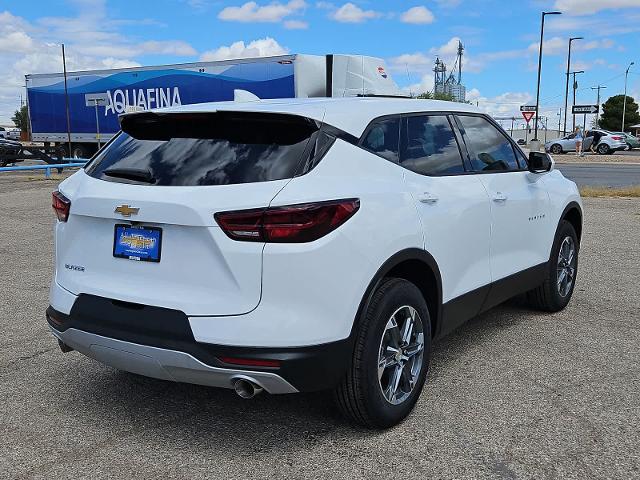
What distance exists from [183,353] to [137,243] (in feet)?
1.93

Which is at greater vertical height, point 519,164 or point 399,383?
point 519,164

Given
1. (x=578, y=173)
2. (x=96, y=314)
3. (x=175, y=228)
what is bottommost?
(x=578, y=173)

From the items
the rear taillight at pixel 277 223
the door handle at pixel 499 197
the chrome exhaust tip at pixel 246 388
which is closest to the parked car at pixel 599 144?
the door handle at pixel 499 197

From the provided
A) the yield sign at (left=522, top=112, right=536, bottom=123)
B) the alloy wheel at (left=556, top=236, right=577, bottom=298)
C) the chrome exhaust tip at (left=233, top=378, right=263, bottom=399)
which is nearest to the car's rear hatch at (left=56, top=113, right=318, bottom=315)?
the chrome exhaust tip at (left=233, top=378, right=263, bottom=399)

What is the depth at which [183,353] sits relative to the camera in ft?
10.0

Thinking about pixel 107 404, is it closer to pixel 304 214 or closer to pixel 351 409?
pixel 351 409

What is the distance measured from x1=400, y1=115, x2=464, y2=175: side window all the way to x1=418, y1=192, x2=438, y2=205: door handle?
0.50ft

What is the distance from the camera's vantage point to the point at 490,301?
15.1 ft

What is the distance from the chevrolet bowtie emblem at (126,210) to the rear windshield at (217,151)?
6.2 inches

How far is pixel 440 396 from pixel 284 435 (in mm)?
1014

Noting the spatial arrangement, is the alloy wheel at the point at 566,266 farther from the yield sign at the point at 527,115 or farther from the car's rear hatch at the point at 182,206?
the yield sign at the point at 527,115

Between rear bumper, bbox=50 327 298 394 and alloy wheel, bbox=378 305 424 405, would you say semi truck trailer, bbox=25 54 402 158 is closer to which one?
rear bumper, bbox=50 327 298 394

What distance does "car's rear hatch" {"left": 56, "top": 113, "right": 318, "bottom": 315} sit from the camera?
3.02m

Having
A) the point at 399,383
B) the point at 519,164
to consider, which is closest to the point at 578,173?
the point at 519,164
